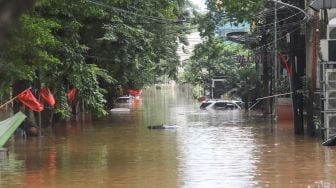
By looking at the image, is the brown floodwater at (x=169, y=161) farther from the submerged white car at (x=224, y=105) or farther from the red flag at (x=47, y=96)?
the submerged white car at (x=224, y=105)

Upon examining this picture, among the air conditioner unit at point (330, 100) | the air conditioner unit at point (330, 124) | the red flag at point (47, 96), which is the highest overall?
the red flag at point (47, 96)

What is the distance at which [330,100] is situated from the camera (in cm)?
2183

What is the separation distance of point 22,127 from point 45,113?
15.2 ft

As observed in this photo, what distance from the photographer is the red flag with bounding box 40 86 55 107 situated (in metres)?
26.3

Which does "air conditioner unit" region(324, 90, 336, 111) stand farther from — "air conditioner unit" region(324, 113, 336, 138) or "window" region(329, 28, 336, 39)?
"window" region(329, 28, 336, 39)

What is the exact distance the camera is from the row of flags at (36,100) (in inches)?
907

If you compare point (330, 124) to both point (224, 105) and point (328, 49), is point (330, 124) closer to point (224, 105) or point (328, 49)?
point (328, 49)

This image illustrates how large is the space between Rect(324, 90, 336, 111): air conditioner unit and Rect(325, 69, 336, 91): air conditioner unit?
0.58 feet

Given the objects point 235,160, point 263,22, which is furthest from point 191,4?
point 235,160

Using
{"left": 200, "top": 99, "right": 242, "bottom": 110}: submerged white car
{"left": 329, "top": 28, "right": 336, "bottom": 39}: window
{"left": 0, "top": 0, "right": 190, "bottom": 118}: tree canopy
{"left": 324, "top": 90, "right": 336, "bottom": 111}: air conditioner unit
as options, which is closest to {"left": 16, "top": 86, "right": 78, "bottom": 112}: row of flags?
{"left": 0, "top": 0, "right": 190, "bottom": 118}: tree canopy

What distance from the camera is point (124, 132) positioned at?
3053 cm

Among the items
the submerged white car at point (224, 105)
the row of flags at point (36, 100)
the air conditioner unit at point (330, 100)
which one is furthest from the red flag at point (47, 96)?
the submerged white car at point (224, 105)

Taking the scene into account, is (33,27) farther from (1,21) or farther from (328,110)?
(1,21)

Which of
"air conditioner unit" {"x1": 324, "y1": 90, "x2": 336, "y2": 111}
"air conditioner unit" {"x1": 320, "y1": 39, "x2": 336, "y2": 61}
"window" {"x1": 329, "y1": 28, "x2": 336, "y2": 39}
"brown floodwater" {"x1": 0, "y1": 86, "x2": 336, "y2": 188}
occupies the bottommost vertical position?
"brown floodwater" {"x1": 0, "y1": 86, "x2": 336, "y2": 188}
